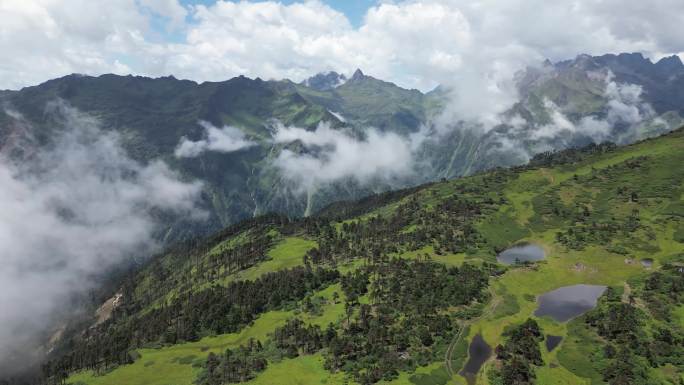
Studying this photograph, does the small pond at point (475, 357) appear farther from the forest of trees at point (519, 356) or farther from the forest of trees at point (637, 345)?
the forest of trees at point (637, 345)

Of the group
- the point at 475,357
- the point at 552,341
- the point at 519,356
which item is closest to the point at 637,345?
the point at 552,341

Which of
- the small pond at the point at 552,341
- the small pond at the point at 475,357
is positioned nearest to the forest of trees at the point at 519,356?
the small pond at the point at 552,341

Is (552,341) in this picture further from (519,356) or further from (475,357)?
(475,357)

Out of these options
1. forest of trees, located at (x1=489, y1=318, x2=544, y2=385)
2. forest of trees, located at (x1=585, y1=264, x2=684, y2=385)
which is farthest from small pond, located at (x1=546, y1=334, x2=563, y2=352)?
forest of trees, located at (x1=585, y1=264, x2=684, y2=385)

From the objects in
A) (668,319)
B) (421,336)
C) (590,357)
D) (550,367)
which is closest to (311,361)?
(421,336)

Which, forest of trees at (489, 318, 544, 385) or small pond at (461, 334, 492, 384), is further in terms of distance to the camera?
small pond at (461, 334, 492, 384)

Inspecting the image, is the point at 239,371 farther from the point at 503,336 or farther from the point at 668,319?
the point at 668,319

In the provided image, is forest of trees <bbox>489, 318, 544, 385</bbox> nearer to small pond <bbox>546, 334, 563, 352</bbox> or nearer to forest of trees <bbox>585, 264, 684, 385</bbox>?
small pond <bbox>546, 334, 563, 352</bbox>
